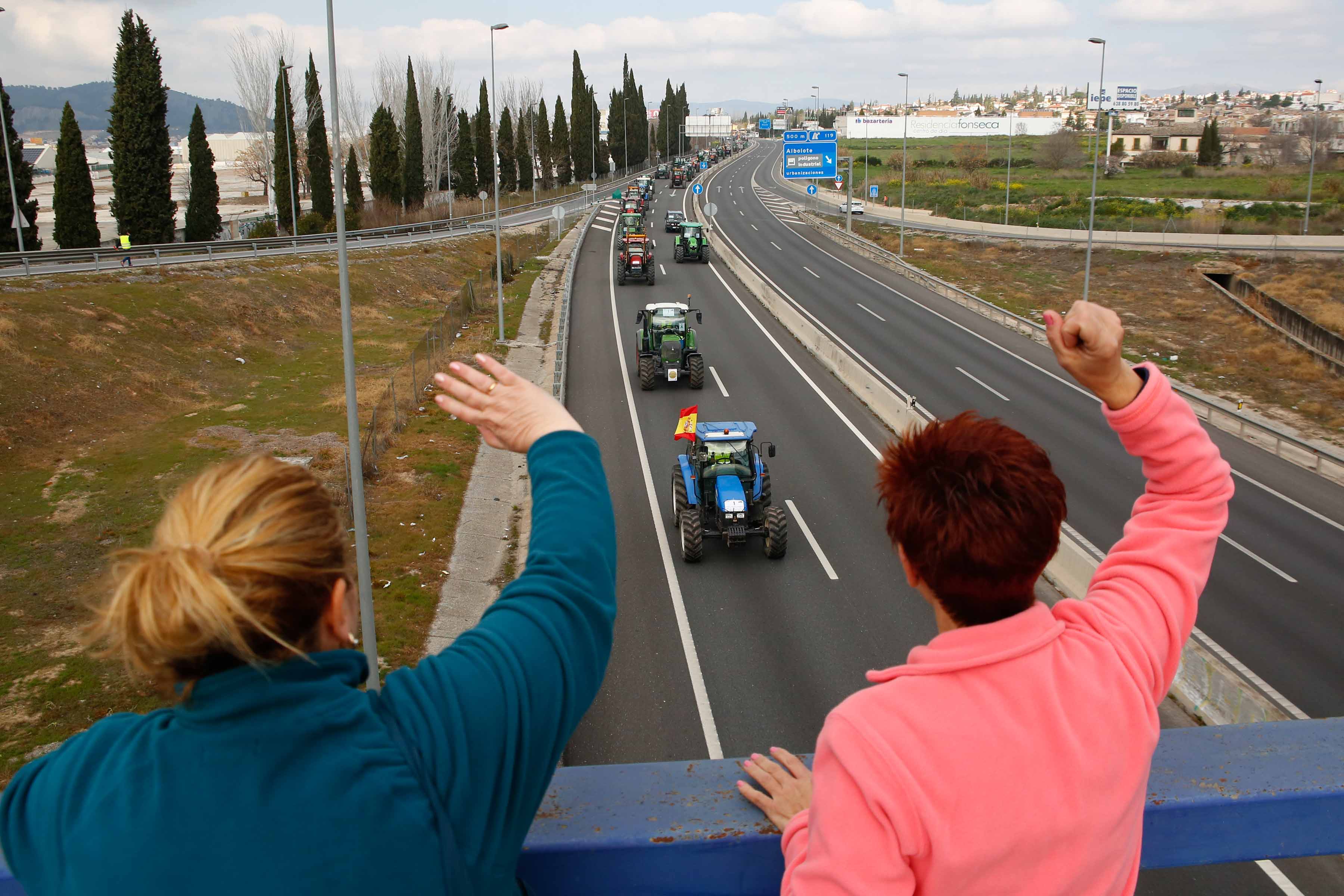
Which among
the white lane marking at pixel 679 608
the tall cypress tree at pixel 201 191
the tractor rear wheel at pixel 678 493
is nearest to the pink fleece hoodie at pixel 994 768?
the white lane marking at pixel 679 608

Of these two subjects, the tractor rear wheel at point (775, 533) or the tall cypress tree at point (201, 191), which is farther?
the tall cypress tree at point (201, 191)

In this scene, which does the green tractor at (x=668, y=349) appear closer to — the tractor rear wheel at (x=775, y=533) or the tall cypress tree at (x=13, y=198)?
the tractor rear wheel at (x=775, y=533)

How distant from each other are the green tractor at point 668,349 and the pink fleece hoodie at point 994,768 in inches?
1150

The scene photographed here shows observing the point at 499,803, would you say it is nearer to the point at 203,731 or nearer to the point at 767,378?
the point at 203,731

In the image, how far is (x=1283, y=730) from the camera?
2.50 m

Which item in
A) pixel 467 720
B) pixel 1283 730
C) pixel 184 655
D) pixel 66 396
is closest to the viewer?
pixel 184 655

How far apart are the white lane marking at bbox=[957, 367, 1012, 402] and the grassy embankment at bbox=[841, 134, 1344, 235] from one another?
41757 mm

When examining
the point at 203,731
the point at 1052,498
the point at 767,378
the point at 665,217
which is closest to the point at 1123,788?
the point at 1052,498

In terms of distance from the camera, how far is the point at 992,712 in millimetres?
1693

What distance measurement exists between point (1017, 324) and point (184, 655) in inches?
1623

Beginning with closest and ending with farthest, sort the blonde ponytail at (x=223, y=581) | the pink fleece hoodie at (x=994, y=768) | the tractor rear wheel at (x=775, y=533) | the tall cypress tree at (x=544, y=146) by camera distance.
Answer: the blonde ponytail at (x=223, y=581)
the pink fleece hoodie at (x=994, y=768)
the tractor rear wheel at (x=775, y=533)
the tall cypress tree at (x=544, y=146)

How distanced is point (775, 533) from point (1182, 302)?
38.0m

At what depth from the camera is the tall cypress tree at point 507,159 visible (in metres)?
95.8

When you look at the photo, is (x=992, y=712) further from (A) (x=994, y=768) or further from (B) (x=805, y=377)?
(B) (x=805, y=377)
